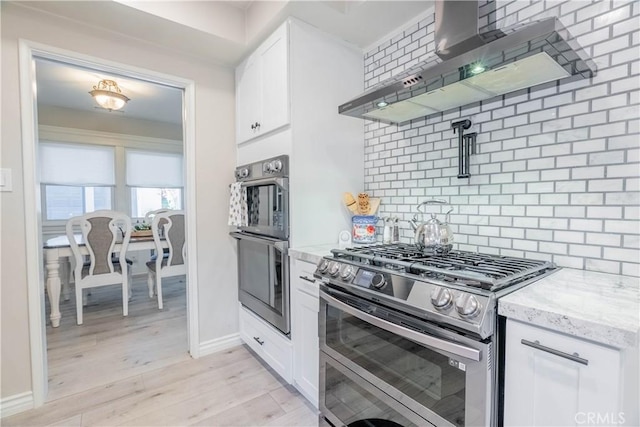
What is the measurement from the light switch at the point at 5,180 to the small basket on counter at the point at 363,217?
6.56 ft

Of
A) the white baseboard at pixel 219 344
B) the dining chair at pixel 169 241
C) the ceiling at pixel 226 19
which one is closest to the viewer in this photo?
the ceiling at pixel 226 19

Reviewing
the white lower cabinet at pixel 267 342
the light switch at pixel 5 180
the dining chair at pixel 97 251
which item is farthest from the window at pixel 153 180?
the white lower cabinet at pixel 267 342

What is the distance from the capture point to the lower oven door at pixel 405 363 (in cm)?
86

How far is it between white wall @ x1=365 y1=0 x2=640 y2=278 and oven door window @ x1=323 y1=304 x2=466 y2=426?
749 millimetres

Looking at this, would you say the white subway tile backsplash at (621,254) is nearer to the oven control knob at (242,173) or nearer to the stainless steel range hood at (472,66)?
the stainless steel range hood at (472,66)

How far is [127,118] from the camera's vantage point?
478cm

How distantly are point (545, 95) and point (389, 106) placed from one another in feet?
2.24

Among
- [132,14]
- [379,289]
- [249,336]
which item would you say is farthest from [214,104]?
[379,289]

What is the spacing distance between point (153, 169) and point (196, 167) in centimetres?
335

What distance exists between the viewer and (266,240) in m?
2.02

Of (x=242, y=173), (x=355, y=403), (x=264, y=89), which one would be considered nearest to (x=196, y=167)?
(x=242, y=173)

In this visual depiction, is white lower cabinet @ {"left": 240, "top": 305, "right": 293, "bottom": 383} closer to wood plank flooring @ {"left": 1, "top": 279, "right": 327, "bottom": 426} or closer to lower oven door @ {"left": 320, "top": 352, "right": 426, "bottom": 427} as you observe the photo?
wood plank flooring @ {"left": 1, "top": 279, "right": 327, "bottom": 426}

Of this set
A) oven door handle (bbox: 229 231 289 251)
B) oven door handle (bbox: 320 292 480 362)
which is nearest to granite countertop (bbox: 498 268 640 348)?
oven door handle (bbox: 320 292 480 362)

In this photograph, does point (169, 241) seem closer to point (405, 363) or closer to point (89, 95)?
point (89, 95)
